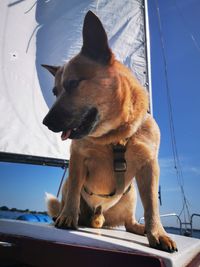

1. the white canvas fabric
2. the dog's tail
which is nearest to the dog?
the dog's tail

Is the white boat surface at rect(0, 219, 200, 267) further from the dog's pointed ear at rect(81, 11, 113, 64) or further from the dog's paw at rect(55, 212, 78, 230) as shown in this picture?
the dog's pointed ear at rect(81, 11, 113, 64)

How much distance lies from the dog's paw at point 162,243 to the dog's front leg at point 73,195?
441mm

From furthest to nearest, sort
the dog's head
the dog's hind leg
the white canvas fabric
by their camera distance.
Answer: the white canvas fabric < the dog's hind leg < the dog's head

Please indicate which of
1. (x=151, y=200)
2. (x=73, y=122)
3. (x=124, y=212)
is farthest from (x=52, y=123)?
(x=124, y=212)

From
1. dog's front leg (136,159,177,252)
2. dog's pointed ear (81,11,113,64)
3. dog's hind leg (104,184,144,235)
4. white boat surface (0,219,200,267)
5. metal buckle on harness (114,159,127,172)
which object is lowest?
dog's hind leg (104,184,144,235)

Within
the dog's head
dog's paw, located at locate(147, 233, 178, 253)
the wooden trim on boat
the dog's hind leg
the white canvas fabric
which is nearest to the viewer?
the wooden trim on boat

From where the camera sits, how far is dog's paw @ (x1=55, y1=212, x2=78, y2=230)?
1.72 meters

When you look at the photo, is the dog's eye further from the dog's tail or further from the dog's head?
the dog's tail

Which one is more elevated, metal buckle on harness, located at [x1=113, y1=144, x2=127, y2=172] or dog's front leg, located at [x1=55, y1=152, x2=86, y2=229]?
metal buckle on harness, located at [x1=113, y1=144, x2=127, y2=172]

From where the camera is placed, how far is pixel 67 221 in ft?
5.80

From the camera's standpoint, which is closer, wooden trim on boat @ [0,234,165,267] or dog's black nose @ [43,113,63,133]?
wooden trim on boat @ [0,234,165,267]

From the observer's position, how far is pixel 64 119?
1818 millimetres

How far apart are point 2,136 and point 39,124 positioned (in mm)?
598

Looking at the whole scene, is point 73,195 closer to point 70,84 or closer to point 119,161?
point 119,161
